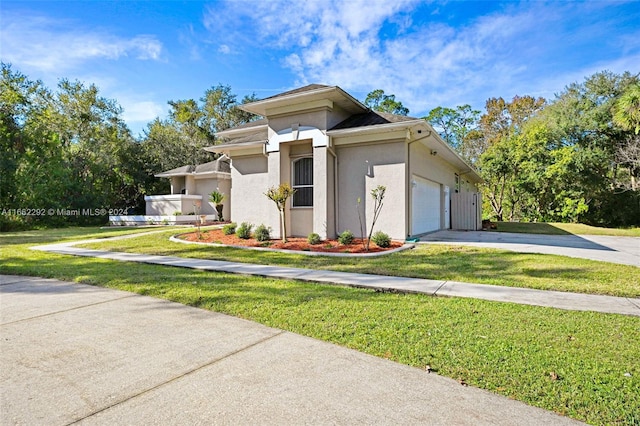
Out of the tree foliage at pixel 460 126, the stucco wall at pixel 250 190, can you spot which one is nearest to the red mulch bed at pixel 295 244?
the stucco wall at pixel 250 190

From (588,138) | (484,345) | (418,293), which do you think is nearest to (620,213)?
(588,138)

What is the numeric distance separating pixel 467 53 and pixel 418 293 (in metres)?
13.2

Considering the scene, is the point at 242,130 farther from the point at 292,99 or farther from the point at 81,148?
the point at 81,148

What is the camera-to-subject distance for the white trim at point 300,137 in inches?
445

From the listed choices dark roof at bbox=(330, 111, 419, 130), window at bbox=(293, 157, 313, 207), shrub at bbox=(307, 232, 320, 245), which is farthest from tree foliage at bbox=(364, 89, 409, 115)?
shrub at bbox=(307, 232, 320, 245)

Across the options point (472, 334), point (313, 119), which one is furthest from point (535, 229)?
point (472, 334)

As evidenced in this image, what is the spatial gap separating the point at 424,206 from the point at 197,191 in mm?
16548

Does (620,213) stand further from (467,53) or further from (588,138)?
(467,53)

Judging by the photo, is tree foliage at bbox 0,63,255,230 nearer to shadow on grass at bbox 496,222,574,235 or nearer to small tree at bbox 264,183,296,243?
small tree at bbox 264,183,296,243

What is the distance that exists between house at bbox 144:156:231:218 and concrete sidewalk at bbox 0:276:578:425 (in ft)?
59.8

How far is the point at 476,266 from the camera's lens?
7.31 metres

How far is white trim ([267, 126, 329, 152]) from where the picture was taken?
445 inches

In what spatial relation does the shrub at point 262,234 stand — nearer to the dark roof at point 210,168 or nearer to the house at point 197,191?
the house at point 197,191

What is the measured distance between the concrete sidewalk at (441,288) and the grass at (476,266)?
1.22ft
